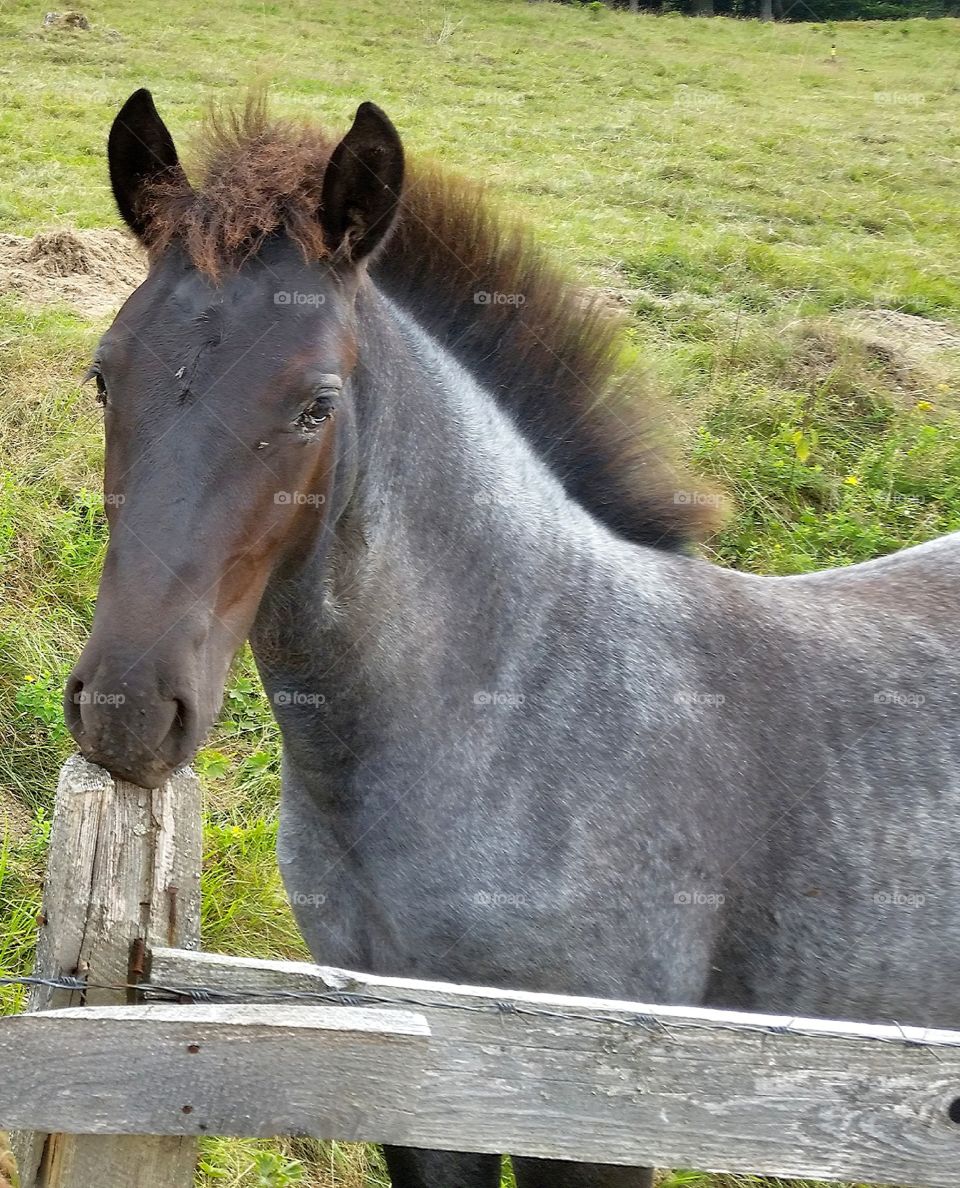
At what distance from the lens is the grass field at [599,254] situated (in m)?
4.79

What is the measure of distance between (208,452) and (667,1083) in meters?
1.31

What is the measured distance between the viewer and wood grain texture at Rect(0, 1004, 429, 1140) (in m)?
1.67

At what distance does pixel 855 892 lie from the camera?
9.04 ft

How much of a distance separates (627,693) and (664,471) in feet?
2.23

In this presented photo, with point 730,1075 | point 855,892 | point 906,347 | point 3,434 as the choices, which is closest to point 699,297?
point 906,347

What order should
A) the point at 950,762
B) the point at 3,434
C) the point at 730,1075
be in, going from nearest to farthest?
the point at 730,1075
the point at 950,762
the point at 3,434

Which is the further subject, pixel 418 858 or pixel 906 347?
pixel 906 347

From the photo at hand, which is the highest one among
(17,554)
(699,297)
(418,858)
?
(418,858)

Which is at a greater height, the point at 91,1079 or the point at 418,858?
the point at 91,1079

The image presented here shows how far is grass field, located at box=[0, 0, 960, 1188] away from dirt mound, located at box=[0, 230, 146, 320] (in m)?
0.44

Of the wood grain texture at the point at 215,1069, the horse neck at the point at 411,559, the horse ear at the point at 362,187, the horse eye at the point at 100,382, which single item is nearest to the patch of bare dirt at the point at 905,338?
the horse neck at the point at 411,559

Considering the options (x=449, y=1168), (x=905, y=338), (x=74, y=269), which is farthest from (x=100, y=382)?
(x=905, y=338)

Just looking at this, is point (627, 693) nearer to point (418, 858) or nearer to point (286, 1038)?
point (418, 858)

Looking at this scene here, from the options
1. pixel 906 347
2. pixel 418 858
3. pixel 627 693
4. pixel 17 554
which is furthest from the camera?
pixel 906 347
